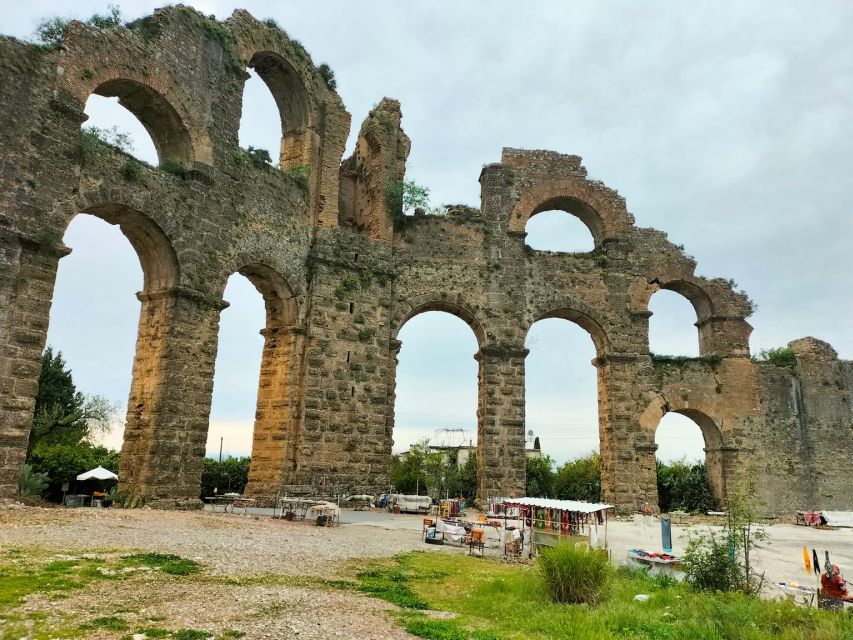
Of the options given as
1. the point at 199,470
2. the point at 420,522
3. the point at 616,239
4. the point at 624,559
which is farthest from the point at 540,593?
the point at 616,239

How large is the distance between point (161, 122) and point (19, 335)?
228 inches

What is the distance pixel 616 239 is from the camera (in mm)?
19906

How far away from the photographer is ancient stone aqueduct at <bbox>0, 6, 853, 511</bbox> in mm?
11188

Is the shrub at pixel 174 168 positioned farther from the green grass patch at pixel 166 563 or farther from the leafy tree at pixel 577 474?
the leafy tree at pixel 577 474

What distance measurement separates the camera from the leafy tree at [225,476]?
22.0 m

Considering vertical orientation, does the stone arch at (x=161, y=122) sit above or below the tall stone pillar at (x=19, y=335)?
above

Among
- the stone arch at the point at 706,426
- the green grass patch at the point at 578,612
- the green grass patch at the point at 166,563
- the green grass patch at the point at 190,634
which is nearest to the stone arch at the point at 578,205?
the stone arch at the point at 706,426

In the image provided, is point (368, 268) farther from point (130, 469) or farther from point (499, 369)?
point (130, 469)

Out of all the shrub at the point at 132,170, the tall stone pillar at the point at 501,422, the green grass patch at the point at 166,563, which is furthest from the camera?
the tall stone pillar at the point at 501,422

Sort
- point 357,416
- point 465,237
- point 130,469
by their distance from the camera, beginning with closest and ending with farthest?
point 130,469
point 357,416
point 465,237

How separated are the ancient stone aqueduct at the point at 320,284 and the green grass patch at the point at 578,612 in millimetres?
7225

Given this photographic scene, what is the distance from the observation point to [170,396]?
41.4ft

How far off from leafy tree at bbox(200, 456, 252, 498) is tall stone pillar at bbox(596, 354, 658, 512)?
12080 millimetres

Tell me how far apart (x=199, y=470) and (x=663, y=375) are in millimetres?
13493
